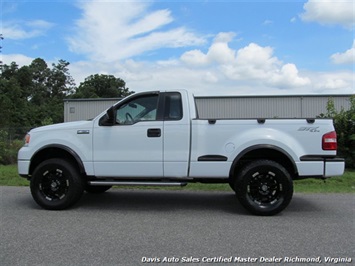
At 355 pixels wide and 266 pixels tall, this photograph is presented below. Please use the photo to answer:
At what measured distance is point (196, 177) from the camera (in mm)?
6680

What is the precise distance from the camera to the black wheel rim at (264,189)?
21.1 feet

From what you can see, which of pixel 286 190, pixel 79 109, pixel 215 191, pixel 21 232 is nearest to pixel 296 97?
pixel 79 109

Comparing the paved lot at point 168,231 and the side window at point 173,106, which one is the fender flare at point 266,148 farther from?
the side window at point 173,106

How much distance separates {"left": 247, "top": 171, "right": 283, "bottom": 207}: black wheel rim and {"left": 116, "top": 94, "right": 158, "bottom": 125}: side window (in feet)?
6.60

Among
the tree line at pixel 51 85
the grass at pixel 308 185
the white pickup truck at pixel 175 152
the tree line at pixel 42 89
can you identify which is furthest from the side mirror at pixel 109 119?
the tree line at pixel 51 85

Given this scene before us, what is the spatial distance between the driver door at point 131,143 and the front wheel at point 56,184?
1.42 feet

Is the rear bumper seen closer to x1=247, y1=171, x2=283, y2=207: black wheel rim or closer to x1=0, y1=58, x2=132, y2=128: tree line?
x1=247, y1=171, x2=283, y2=207: black wheel rim

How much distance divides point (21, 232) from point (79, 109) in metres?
31.2

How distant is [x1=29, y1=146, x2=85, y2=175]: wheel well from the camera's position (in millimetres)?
6871

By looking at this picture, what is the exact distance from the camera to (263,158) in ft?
22.1

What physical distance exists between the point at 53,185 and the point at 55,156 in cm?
59

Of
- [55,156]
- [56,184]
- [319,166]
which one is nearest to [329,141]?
[319,166]

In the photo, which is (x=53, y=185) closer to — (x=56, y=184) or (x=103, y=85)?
(x=56, y=184)

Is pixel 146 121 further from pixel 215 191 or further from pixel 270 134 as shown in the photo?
pixel 215 191
